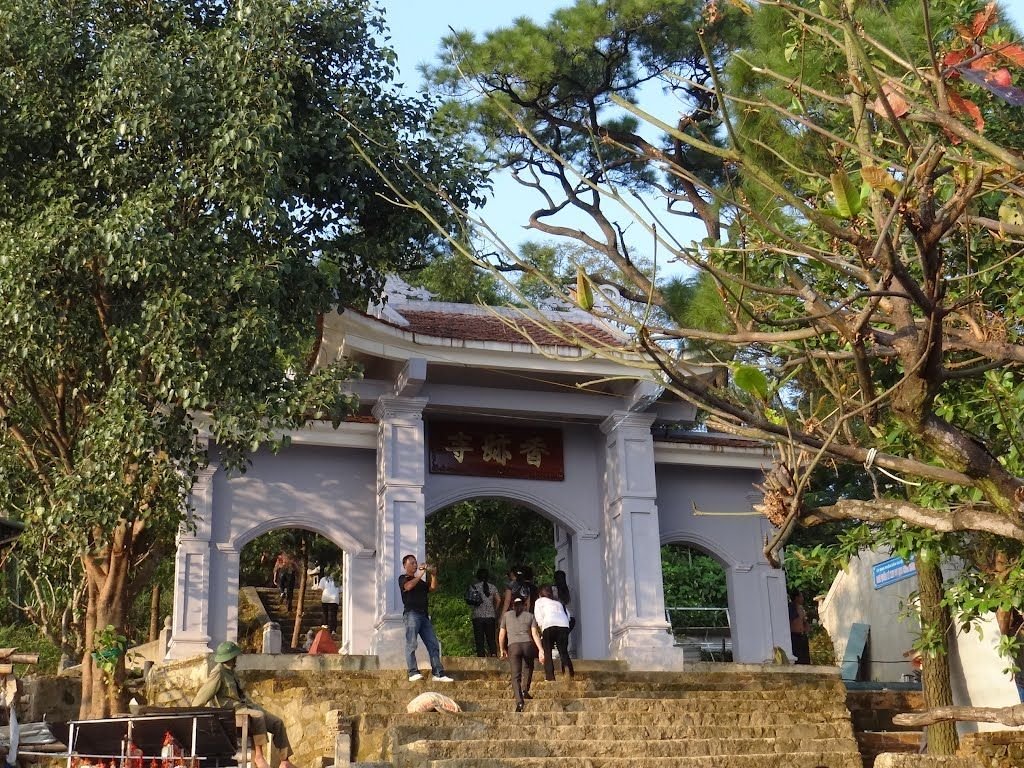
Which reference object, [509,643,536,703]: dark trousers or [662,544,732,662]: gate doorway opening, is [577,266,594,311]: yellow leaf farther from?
[662,544,732,662]: gate doorway opening

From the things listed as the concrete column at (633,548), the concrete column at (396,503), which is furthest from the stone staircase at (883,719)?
the concrete column at (396,503)

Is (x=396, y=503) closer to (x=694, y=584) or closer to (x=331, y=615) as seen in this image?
(x=331, y=615)

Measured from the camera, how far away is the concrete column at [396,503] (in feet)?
42.3

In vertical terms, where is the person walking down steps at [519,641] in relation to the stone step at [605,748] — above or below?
above

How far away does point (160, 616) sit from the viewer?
23328mm

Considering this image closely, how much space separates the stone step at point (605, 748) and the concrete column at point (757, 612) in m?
4.46

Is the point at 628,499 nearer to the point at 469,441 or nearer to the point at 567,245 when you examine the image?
the point at 469,441

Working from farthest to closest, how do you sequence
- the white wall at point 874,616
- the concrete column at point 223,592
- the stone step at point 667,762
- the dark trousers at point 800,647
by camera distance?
the white wall at point 874,616 → the dark trousers at point 800,647 → the concrete column at point 223,592 → the stone step at point 667,762

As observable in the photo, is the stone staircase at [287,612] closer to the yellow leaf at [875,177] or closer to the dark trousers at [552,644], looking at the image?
the dark trousers at [552,644]

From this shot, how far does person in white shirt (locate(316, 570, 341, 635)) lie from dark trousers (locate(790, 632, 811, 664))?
699cm

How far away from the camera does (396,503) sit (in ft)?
43.7

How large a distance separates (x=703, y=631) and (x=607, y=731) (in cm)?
1177

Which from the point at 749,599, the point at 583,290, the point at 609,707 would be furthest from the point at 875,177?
the point at 749,599

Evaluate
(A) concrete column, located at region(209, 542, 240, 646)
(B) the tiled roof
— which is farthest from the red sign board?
(A) concrete column, located at region(209, 542, 240, 646)
